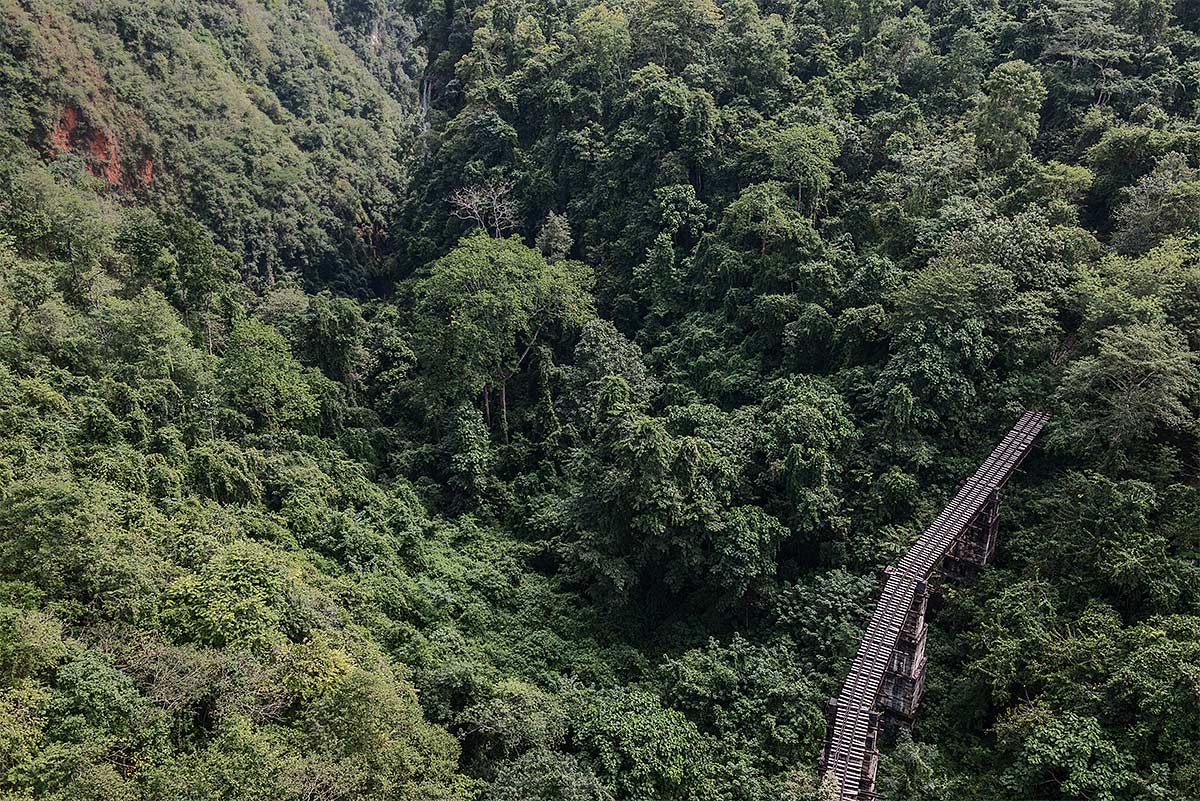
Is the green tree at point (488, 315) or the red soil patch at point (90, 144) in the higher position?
the red soil patch at point (90, 144)

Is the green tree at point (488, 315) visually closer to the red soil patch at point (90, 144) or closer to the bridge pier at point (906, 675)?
the bridge pier at point (906, 675)

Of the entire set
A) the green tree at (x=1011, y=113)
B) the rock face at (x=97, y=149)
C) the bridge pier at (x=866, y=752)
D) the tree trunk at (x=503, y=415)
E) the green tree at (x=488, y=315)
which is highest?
the rock face at (x=97, y=149)

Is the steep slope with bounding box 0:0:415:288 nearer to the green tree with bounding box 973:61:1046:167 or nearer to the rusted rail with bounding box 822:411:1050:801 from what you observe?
the green tree with bounding box 973:61:1046:167

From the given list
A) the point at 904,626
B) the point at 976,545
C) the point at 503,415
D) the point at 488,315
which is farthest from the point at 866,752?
the point at 488,315

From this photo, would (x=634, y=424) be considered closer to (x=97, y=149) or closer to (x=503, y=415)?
(x=503, y=415)

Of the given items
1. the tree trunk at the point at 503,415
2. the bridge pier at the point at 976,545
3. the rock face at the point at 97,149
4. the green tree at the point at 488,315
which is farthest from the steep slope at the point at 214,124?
the bridge pier at the point at 976,545
